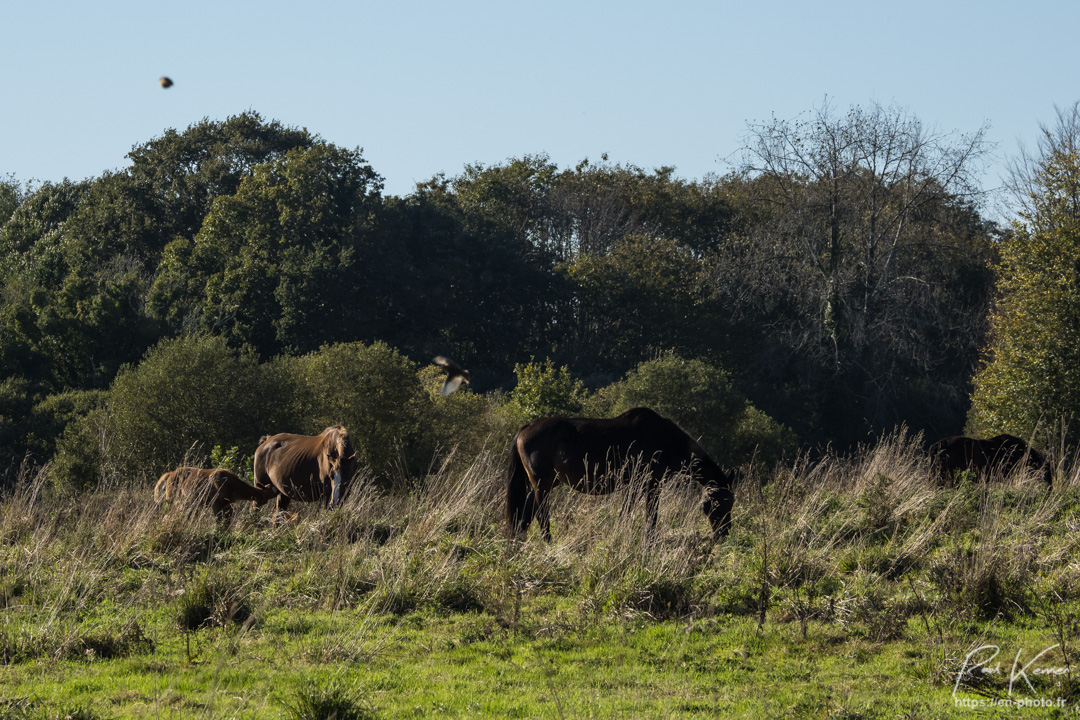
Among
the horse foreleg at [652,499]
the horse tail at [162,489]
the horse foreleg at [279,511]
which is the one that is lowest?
the horse foreleg at [279,511]

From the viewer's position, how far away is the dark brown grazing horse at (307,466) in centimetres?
1208

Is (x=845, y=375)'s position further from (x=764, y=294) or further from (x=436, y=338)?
(x=436, y=338)

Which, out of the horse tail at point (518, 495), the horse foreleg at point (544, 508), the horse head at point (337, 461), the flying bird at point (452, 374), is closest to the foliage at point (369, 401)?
the horse head at point (337, 461)

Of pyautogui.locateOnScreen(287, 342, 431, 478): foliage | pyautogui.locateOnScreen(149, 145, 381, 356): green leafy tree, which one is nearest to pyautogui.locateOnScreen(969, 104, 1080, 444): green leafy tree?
pyautogui.locateOnScreen(287, 342, 431, 478): foliage

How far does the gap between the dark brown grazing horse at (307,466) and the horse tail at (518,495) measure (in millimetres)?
1960

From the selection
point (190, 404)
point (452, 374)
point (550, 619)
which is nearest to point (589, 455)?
point (452, 374)

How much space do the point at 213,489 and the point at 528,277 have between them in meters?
33.5

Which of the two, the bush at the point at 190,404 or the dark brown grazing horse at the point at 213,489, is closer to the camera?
the dark brown grazing horse at the point at 213,489

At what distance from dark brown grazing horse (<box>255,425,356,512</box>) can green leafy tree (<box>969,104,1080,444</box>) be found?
52.7 feet

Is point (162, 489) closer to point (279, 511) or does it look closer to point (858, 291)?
point (279, 511)

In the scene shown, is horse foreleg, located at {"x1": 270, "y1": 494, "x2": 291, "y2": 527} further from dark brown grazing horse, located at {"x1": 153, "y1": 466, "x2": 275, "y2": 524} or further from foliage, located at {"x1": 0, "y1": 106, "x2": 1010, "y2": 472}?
foliage, located at {"x1": 0, "y1": 106, "x2": 1010, "y2": 472}

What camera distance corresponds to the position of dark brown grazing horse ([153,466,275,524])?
1091cm

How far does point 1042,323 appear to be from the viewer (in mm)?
23062

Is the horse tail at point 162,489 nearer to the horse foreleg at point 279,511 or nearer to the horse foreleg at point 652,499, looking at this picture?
the horse foreleg at point 279,511
